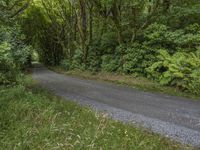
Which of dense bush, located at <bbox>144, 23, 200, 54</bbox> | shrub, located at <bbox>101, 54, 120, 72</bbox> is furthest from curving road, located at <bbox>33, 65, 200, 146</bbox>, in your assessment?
shrub, located at <bbox>101, 54, 120, 72</bbox>

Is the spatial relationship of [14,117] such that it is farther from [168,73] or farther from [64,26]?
[64,26]

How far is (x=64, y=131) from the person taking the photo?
697cm

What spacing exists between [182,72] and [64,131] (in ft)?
26.9

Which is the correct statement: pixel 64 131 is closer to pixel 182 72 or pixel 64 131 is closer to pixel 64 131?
pixel 64 131

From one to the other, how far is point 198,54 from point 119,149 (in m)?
9.65

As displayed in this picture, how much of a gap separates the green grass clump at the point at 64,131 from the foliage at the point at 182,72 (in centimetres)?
578

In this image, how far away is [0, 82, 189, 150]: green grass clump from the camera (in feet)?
20.6

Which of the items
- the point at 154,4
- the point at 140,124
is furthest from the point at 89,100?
the point at 154,4

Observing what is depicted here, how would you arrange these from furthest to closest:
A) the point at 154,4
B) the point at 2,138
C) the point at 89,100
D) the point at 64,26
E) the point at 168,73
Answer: the point at 64,26 → the point at 154,4 → the point at 168,73 → the point at 89,100 → the point at 2,138

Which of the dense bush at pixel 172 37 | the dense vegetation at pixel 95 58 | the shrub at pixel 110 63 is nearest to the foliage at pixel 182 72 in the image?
the dense vegetation at pixel 95 58

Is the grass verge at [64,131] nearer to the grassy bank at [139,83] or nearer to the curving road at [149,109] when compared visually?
the curving road at [149,109]

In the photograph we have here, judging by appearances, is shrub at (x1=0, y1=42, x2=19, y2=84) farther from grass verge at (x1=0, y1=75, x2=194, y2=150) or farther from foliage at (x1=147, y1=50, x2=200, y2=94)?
foliage at (x1=147, y1=50, x2=200, y2=94)

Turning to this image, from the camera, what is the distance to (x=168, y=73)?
46.6 feet

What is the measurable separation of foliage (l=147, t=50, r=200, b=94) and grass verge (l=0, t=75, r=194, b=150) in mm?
5667
